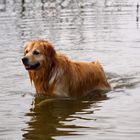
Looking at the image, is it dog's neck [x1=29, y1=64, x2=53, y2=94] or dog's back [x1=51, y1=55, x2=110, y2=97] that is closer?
dog's neck [x1=29, y1=64, x2=53, y2=94]

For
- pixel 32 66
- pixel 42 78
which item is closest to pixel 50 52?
pixel 32 66

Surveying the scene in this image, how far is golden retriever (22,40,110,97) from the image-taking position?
11.5m

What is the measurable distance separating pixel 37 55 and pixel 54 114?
1.41m

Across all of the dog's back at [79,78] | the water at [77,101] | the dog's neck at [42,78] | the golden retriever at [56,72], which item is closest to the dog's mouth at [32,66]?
the golden retriever at [56,72]

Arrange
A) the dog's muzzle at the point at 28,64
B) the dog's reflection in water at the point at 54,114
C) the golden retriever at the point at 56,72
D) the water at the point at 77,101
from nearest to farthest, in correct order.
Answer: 1. the dog's reflection in water at the point at 54,114
2. the water at the point at 77,101
3. the dog's muzzle at the point at 28,64
4. the golden retriever at the point at 56,72

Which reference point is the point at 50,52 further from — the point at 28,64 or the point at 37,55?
the point at 28,64

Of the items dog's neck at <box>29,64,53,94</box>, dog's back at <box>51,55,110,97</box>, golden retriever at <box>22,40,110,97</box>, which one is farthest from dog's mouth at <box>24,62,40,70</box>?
dog's back at <box>51,55,110,97</box>

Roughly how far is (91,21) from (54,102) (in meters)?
14.1

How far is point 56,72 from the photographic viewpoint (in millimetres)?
11875

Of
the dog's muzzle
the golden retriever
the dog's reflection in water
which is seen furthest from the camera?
the golden retriever

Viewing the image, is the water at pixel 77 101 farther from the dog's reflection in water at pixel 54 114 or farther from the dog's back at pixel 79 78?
the dog's back at pixel 79 78

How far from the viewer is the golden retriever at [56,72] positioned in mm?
11492

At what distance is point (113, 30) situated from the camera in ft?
74.4

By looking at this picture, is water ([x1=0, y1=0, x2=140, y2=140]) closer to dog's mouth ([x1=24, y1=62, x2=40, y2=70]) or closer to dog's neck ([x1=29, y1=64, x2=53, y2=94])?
dog's neck ([x1=29, y1=64, x2=53, y2=94])
